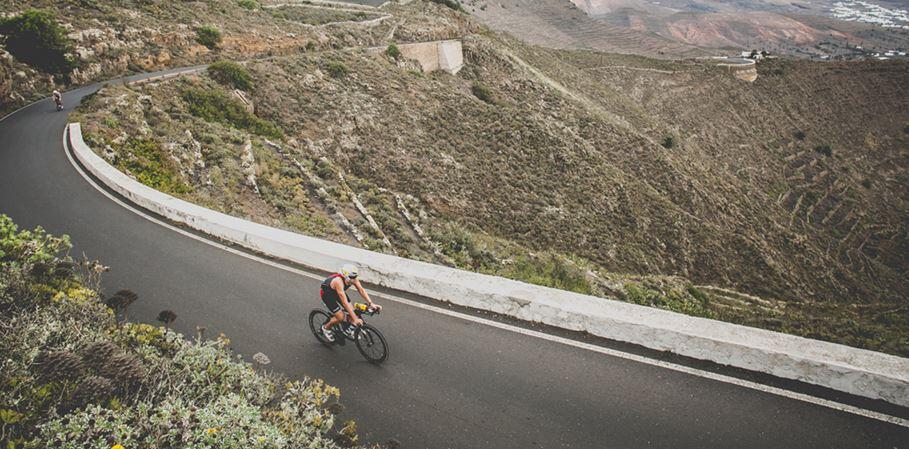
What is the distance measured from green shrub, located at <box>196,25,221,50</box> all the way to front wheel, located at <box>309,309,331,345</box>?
2959cm

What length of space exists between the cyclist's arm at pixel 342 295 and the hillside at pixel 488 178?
4863mm

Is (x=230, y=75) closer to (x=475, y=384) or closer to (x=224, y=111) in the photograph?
(x=224, y=111)

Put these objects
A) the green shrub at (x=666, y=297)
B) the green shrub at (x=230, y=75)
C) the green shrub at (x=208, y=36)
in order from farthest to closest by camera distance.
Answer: the green shrub at (x=208, y=36)
the green shrub at (x=230, y=75)
the green shrub at (x=666, y=297)

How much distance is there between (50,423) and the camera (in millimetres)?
2768

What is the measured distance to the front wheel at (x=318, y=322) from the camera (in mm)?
5246

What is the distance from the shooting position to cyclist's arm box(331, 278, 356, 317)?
15.9 feet

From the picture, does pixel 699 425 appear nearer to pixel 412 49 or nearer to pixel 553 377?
pixel 553 377

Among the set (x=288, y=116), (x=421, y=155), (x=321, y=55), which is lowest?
(x=421, y=155)

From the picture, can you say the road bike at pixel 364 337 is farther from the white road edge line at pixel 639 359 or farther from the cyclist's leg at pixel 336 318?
the white road edge line at pixel 639 359

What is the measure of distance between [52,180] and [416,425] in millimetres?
13085

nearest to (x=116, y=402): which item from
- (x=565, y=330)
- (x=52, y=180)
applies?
(x=565, y=330)

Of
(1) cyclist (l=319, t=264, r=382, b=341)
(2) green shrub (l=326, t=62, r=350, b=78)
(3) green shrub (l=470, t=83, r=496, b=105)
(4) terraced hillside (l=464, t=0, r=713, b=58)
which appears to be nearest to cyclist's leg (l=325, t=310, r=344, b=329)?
(1) cyclist (l=319, t=264, r=382, b=341)

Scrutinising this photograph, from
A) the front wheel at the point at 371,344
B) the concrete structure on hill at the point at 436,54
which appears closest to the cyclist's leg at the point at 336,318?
the front wheel at the point at 371,344

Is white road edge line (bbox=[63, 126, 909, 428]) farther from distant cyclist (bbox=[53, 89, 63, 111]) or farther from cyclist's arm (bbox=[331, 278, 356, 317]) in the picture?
distant cyclist (bbox=[53, 89, 63, 111])
